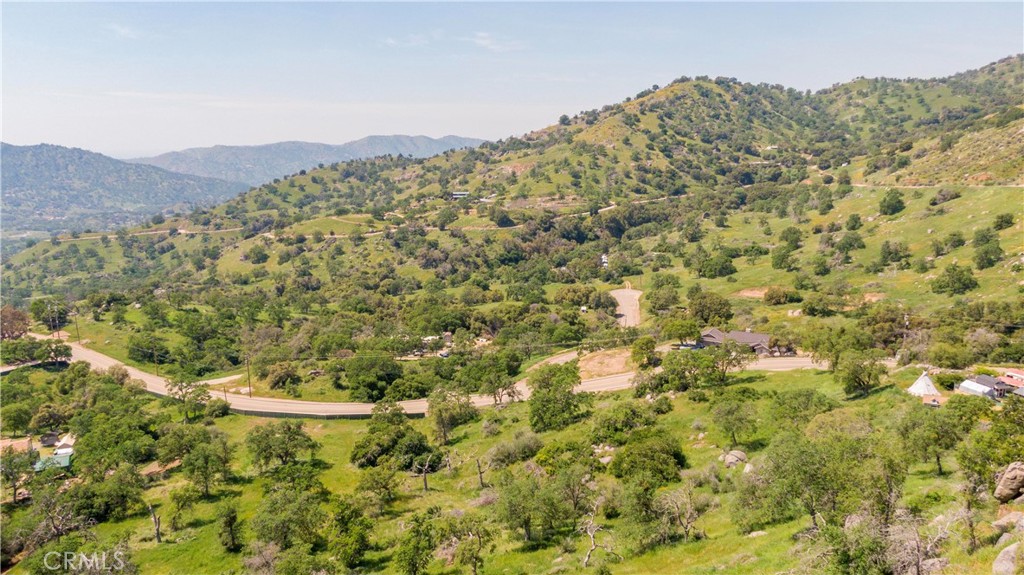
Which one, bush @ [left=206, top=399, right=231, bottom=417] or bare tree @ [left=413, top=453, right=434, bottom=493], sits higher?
bare tree @ [left=413, top=453, right=434, bottom=493]

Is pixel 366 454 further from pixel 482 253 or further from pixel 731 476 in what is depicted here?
pixel 482 253

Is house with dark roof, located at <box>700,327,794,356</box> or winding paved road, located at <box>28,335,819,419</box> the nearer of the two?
winding paved road, located at <box>28,335,819,419</box>

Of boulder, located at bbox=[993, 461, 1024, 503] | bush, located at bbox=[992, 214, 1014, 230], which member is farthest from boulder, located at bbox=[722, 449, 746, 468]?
bush, located at bbox=[992, 214, 1014, 230]

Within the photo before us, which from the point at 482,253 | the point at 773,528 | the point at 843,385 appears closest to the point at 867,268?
the point at 843,385

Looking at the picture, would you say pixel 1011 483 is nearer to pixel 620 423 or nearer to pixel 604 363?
pixel 620 423

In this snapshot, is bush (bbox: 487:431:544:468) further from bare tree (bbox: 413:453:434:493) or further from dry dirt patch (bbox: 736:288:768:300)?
dry dirt patch (bbox: 736:288:768:300)

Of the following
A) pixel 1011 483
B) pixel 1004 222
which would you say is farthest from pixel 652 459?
pixel 1004 222
